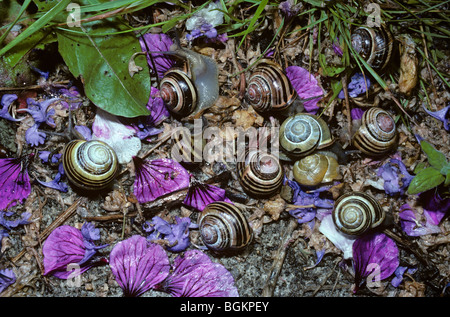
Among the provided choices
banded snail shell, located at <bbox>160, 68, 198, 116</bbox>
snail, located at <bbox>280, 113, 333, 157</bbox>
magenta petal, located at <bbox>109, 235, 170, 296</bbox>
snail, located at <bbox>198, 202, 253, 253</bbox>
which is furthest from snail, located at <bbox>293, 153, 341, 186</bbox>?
magenta petal, located at <bbox>109, 235, 170, 296</bbox>

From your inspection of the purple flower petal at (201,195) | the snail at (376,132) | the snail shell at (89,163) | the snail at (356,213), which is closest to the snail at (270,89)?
the snail at (376,132)

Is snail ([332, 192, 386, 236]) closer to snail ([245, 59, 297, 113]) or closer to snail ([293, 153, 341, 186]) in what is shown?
snail ([293, 153, 341, 186])

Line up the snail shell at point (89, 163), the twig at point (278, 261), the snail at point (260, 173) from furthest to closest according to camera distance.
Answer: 1. the twig at point (278, 261)
2. the snail at point (260, 173)
3. the snail shell at point (89, 163)

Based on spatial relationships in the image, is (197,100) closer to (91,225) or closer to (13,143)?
(91,225)

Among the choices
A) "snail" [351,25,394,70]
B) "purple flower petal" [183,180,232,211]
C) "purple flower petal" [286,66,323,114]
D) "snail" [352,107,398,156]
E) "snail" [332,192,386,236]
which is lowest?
"snail" [332,192,386,236]

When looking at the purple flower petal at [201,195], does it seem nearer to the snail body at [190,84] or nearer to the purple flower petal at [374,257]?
the snail body at [190,84]
